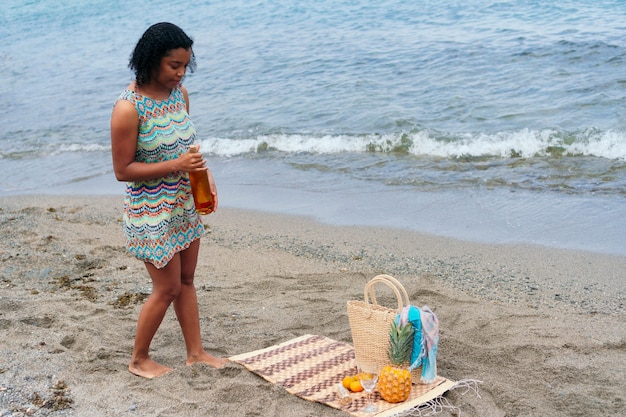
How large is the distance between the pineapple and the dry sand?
260 millimetres

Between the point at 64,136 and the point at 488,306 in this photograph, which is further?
the point at 64,136

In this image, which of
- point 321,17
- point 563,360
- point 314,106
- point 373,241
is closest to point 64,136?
point 314,106

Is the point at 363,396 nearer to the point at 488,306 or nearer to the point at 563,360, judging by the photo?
the point at 563,360

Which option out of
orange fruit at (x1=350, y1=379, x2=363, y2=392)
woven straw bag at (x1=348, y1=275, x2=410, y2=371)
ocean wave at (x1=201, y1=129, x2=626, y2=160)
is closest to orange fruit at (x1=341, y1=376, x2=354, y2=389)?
orange fruit at (x1=350, y1=379, x2=363, y2=392)

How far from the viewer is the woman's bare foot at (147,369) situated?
4270 millimetres

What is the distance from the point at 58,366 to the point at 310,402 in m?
1.53

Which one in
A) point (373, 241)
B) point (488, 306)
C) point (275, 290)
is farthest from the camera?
point (373, 241)

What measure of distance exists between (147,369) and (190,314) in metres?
0.41

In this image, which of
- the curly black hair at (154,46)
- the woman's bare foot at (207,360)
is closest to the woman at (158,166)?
the curly black hair at (154,46)

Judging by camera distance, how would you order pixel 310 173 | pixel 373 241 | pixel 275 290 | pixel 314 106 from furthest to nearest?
pixel 314 106 → pixel 310 173 → pixel 373 241 → pixel 275 290

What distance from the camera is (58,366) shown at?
426cm

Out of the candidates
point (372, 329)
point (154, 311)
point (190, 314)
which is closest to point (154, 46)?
point (154, 311)

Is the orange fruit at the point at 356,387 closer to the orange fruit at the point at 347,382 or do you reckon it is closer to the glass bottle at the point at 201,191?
the orange fruit at the point at 347,382

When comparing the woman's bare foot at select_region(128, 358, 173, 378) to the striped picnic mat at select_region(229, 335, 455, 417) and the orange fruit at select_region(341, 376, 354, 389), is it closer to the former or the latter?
the striped picnic mat at select_region(229, 335, 455, 417)
